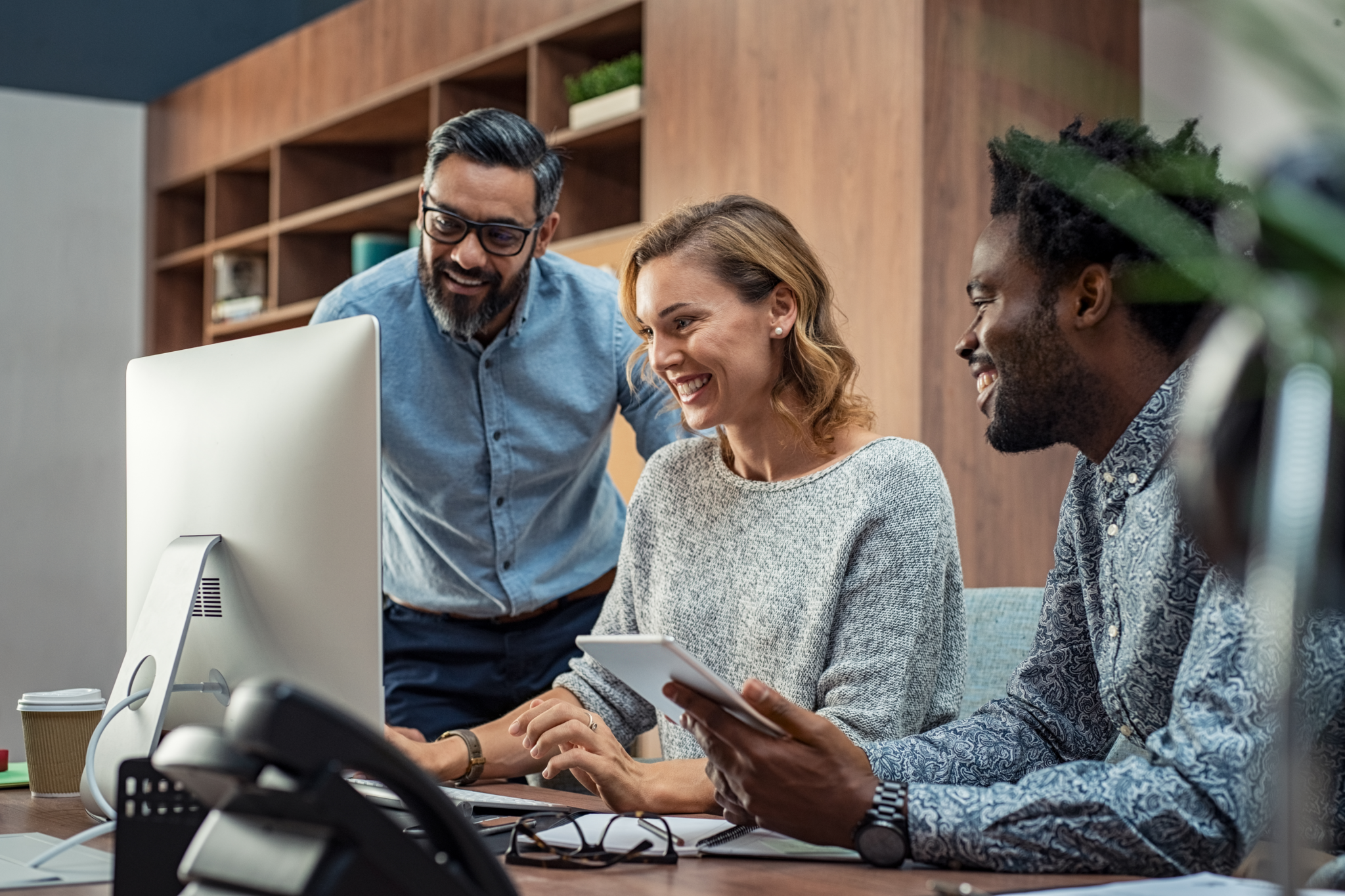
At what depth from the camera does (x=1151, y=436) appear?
1.23 m

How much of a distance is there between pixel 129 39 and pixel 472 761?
4.88 meters

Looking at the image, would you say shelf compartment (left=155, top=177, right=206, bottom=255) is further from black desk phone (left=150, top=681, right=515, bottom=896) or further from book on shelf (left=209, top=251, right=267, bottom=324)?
black desk phone (left=150, top=681, right=515, bottom=896)

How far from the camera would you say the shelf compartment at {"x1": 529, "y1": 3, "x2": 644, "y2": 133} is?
3703 mm

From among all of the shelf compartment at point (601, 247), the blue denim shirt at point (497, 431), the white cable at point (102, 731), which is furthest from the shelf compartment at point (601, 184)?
the white cable at point (102, 731)

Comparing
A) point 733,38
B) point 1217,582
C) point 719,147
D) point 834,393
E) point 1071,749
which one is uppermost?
point 733,38

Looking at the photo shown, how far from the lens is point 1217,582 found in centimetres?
103

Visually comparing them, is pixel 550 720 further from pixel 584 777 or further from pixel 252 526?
pixel 252 526

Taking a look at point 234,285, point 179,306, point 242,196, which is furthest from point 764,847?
point 179,306

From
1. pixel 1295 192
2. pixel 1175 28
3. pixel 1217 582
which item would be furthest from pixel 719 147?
pixel 1295 192

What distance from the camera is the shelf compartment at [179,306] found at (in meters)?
5.52

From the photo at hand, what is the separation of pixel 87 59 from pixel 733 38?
336 centimetres

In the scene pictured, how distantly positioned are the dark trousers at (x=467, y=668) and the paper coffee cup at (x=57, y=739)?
775mm

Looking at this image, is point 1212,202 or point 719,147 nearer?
point 1212,202

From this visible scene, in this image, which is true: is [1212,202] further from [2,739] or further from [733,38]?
[2,739]
